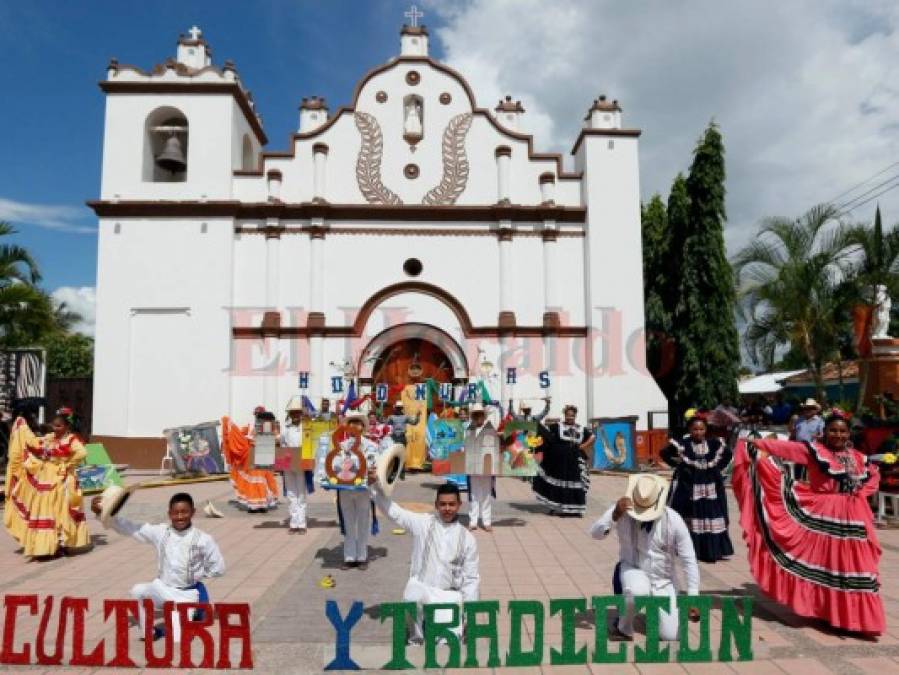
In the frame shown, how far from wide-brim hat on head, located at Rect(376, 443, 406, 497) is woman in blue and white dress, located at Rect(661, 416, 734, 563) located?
144 inches

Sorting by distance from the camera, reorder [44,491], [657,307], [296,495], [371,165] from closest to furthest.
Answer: [44,491], [296,495], [371,165], [657,307]

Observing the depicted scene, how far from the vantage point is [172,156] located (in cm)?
1709

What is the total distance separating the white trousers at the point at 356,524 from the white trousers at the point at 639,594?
3.12 m

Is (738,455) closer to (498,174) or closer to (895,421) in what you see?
(895,421)

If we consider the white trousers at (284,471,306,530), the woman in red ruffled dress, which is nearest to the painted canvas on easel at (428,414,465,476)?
the white trousers at (284,471,306,530)

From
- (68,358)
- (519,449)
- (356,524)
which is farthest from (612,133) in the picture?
(68,358)

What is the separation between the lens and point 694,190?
64.3 feet

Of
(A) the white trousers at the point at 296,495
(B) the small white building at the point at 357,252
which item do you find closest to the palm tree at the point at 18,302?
(B) the small white building at the point at 357,252

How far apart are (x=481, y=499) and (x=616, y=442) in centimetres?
767

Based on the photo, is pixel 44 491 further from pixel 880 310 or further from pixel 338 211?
pixel 880 310

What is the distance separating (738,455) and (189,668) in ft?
15.5

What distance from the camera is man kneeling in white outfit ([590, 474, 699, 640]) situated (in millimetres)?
4883

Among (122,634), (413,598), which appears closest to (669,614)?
(413,598)

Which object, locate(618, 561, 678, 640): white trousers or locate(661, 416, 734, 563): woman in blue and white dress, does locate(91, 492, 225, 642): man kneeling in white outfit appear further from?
locate(661, 416, 734, 563): woman in blue and white dress
